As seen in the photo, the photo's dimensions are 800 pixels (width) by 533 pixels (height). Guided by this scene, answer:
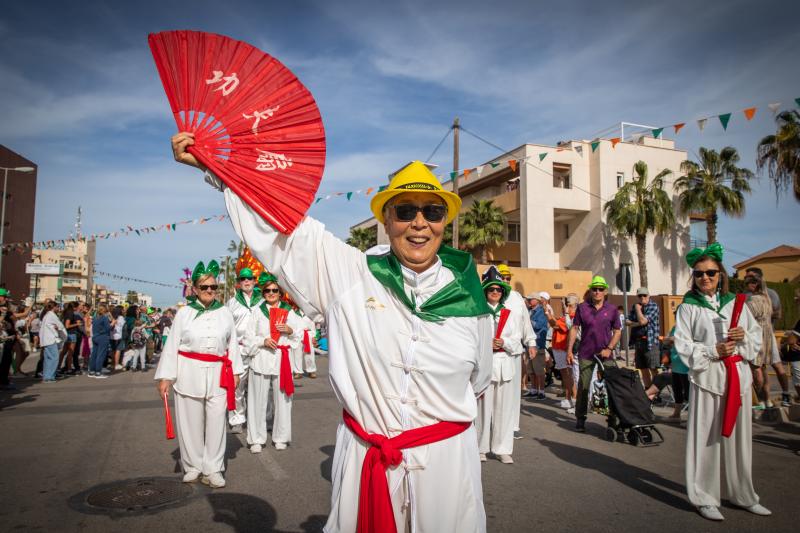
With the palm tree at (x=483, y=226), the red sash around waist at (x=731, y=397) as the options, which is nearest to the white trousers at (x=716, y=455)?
the red sash around waist at (x=731, y=397)

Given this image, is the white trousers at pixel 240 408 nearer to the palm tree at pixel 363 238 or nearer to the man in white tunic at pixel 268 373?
the man in white tunic at pixel 268 373

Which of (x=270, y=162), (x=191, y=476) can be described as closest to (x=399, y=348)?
(x=270, y=162)

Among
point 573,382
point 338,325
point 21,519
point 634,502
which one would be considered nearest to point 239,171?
point 338,325

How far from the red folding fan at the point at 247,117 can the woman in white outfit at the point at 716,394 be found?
14.2ft

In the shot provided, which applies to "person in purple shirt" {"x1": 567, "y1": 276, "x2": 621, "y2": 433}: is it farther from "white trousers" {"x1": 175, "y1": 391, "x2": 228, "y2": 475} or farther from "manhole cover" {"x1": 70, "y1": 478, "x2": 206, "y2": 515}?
"manhole cover" {"x1": 70, "y1": 478, "x2": 206, "y2": 515}

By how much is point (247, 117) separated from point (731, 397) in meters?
4.66

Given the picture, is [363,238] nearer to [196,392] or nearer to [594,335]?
[594,335]

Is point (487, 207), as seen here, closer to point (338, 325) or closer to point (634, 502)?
point (634, 502)

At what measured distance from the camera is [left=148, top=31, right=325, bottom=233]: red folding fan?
2318 millimetres

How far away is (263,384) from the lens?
7691 mm

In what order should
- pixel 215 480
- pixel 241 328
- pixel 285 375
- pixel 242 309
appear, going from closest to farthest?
pixel 215 480 < pixel 285 375 < pixel 241 328 < pixel 242 309

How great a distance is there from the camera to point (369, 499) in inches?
90.5

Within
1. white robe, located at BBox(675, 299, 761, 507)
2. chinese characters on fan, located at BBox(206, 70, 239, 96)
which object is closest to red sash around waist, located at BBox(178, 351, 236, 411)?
chinese characters on fan, located at BBox(206, 70, 239, 96)

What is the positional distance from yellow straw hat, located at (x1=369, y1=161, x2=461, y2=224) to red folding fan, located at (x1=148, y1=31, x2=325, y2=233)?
404mm
